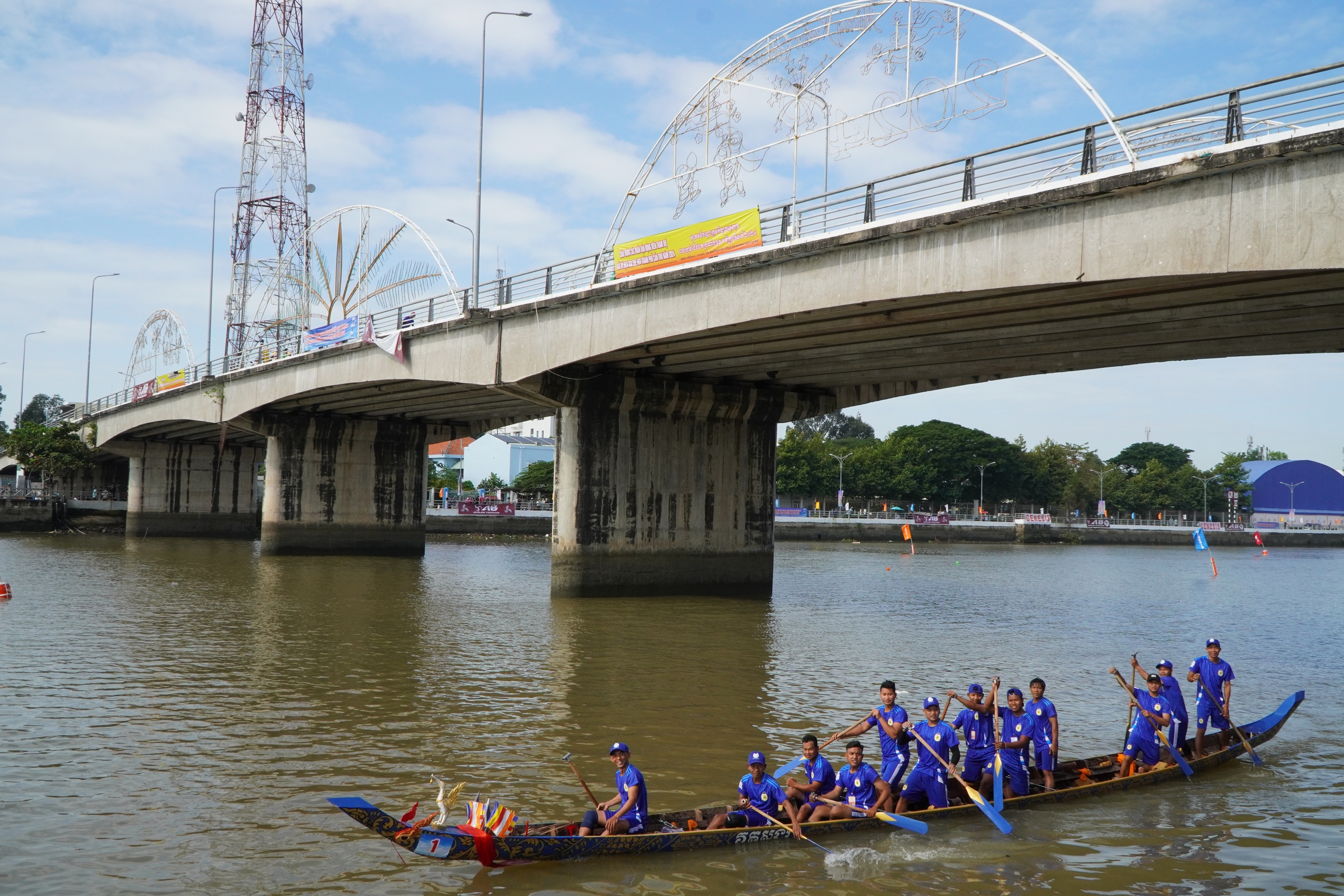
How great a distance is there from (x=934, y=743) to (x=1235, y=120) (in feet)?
35.4

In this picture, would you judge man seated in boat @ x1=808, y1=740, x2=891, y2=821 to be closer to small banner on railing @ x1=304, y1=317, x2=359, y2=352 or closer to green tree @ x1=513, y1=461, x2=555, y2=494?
small banner on railing @ x1=304, y1=317, x2=359, y2=352

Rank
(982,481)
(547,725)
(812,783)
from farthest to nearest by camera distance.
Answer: (982,481)
(547,725)
(812,783)

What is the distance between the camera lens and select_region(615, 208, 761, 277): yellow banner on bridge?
1007 inches

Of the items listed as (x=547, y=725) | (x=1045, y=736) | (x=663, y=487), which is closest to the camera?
(x=1045, y=736)

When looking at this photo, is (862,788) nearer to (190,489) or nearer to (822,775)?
(822,775)

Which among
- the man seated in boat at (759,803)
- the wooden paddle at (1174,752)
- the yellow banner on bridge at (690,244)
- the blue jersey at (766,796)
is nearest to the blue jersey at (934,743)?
the man seated in boat at (759,803)

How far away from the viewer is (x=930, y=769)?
1296 centimetres

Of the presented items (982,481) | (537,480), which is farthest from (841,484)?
(537,480)

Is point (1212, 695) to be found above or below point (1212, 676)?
below

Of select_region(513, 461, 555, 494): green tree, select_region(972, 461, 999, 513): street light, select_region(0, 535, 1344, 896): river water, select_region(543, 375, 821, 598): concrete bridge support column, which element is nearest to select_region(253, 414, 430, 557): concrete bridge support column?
select_region(0, 535, 1344, 896): river water

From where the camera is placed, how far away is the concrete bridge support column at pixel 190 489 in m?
72.4

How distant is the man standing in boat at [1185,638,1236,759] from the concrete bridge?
6.09 m

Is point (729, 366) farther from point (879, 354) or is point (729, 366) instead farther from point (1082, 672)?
point (1082, 672)

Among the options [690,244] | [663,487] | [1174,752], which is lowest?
[1174,752]
